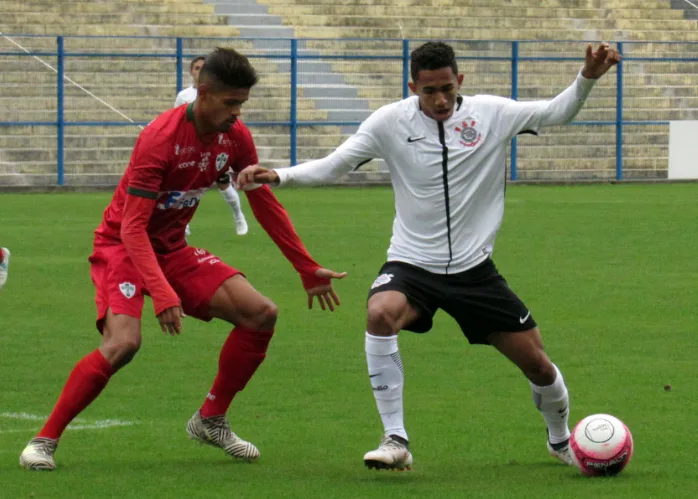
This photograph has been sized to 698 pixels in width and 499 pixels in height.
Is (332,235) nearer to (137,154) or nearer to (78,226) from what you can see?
(78,226)

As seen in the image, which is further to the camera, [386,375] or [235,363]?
[235,363]

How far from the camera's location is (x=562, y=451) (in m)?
6.54

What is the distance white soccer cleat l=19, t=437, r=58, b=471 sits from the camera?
6.29 m

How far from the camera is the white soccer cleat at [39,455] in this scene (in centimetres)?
629

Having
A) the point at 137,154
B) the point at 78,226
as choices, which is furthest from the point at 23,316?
the point at 78,226

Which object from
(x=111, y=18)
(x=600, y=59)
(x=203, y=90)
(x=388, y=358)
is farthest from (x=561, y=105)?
(x=111, y=18)

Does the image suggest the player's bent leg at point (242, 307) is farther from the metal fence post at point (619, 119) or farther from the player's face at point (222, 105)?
the metal fence post at point (619, 119)

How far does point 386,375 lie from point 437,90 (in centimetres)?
119

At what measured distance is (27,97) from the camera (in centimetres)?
2706

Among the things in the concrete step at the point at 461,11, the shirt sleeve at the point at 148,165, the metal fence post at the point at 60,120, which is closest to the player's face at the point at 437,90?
the shirt sleeve at the point at 148,165

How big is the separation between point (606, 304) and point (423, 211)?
571cm

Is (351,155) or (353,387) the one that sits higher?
(351,155)

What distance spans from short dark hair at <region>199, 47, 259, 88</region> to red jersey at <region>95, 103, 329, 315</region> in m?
0.25

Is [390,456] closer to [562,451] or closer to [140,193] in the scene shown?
[562,451]
